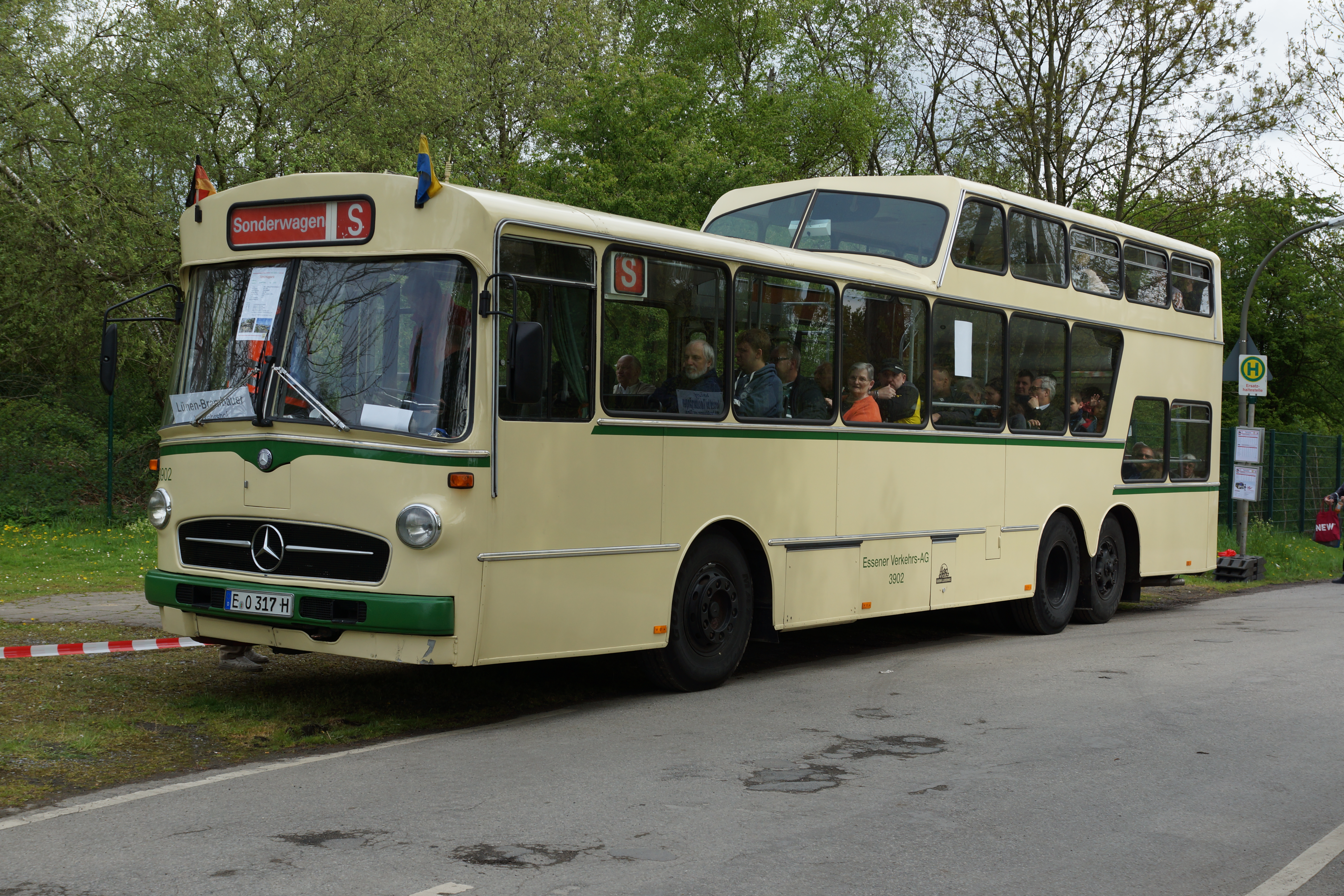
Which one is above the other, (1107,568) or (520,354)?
(520,354)

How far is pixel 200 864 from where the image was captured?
494 centimetres

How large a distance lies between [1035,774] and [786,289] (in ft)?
13.7

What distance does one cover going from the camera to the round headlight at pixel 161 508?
318 inches

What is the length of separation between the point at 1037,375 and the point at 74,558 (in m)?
11.8

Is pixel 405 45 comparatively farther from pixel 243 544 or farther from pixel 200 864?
pixel 200 864

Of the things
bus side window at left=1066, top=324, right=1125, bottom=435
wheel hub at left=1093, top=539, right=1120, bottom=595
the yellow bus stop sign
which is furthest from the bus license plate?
the yellow bus stop sign

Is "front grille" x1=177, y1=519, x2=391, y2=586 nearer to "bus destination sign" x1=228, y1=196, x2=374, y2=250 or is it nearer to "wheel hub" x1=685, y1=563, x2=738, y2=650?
"bus destination sign" x1=228, y1=196, x2=374, y2=250

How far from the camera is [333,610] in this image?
7.30 metres

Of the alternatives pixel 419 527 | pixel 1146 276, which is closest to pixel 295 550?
A: pixel 419 527

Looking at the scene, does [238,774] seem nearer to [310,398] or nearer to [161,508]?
[310,398]

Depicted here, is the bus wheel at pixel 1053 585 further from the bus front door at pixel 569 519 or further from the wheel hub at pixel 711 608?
the bus front door at pixel 569 519

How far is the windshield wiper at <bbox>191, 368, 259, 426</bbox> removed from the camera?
770cm

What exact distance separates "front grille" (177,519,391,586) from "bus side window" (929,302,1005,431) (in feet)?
18.0

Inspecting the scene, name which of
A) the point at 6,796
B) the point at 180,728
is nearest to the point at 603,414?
the point at 180,728
